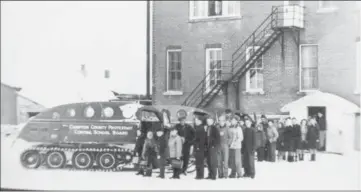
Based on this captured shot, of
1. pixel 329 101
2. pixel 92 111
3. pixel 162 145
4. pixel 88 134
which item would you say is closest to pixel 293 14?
pixel 329 101

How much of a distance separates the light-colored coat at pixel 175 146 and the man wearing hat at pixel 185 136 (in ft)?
0.14

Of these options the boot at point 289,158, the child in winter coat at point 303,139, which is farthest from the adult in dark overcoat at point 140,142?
the child in winter coat at point 303,139

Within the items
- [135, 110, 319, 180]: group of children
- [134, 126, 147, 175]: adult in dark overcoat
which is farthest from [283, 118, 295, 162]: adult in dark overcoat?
[134, 126, 147, 175]: adult in dark overcoat

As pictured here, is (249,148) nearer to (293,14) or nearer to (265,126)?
(265,126)

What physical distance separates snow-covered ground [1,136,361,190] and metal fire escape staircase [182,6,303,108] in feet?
2.94

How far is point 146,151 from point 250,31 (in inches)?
69.7

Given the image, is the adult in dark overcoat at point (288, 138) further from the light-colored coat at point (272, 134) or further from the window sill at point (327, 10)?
the window sill at point (327, 10)

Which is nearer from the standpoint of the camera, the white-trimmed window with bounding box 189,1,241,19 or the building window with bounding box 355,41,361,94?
the building window with bounding box 355,41,361,94

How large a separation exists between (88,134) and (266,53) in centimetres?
222

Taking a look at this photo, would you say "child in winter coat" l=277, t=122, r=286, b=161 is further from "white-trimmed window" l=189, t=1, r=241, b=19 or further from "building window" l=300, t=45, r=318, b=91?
"white-trimmed window" l=189, t=1, r=241, b=19

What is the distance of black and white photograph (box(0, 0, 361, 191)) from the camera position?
Answer: 19.9 feet

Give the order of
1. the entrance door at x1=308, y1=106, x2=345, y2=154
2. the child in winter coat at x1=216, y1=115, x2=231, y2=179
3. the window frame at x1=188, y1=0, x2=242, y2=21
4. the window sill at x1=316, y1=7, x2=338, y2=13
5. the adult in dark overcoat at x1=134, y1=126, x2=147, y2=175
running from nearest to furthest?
the window sill at x1=316, y1=7, x2=338, y2=13, the entrance door at x1=308, y1=106, x2=345, y2=154, the window frame at x1=188, y1=0, x2=242, y2=21, the child in winter coat at x1=216, y1=115, x2=231, y2=179, the adult in dark overcoat at x1=134, y1=126, x2=147, y2=175

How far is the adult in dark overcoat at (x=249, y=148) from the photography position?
6293 mm

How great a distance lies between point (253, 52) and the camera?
20.3 ft
